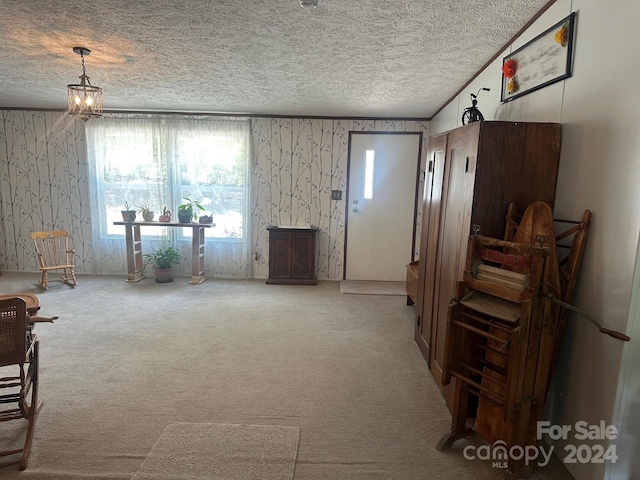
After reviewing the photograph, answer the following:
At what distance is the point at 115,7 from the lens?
2.15m

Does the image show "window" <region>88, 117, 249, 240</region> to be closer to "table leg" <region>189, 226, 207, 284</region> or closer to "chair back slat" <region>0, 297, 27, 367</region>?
"table leg" <region>189, 226, 207, 284</region>

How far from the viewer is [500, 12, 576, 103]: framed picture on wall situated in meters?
1.95

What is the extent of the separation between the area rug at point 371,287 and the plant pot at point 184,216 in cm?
229

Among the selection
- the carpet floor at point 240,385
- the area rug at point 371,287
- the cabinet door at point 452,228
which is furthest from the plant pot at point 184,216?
the cabinet door at point 452,228

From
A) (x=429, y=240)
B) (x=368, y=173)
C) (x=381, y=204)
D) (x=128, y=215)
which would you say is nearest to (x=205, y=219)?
(x=128, y=215)

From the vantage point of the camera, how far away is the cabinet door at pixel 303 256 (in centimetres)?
512

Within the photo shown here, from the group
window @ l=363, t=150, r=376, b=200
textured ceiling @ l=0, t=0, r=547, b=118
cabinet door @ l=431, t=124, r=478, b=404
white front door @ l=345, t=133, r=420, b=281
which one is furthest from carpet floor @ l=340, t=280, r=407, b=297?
textured ceiling @ l=0, t=0, r=547, b=118

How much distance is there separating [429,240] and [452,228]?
1.93ft

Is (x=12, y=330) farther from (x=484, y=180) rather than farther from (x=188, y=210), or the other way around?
(x=188, y=210)

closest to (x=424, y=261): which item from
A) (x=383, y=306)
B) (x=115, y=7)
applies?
(x=383, y=306)

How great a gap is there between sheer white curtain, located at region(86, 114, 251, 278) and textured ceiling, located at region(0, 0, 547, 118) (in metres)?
0.93

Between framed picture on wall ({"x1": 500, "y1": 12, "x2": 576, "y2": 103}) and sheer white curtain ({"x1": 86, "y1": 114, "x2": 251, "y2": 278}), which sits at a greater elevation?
framed picture on wall ({"x1": 500, "y1": 12, "x2": 576, "y2": 103})

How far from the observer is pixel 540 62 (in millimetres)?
2191

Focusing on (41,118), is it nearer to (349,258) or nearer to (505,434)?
(349,258)
